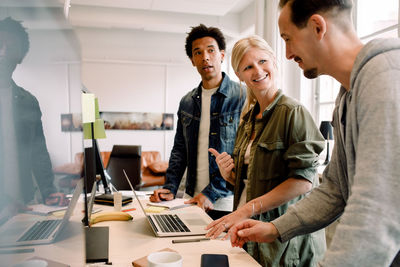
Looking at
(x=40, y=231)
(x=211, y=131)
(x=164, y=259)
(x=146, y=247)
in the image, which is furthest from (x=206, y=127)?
(x=40, y=231)

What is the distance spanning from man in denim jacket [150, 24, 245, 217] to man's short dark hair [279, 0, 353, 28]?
1.20 m

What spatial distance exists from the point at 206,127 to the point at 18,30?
6.19 ft

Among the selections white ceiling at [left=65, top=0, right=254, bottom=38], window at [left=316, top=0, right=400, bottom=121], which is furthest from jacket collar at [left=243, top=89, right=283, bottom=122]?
white ceiling at [left=65, top=0, right=254, bottom=38]

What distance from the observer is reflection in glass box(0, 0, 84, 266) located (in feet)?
0.83

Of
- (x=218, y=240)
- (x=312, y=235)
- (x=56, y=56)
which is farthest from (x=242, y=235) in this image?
(x=56, y=56)

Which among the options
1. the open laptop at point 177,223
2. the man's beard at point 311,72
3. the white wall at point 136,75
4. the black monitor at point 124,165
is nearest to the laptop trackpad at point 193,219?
the open laptop at point 177,223

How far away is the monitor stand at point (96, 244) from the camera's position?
41.1 inches

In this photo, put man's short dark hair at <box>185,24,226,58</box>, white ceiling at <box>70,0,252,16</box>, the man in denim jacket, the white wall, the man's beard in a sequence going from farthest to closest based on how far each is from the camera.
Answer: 1. the white wall
2. white ceiling at <box>70,0,252,16</box>
3. man's short dark hair at <box>185,24,226,58</box>
4. the man in denim jacket
5. the man's beard

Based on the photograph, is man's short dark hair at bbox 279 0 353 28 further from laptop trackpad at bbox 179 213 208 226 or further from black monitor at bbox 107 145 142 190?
black monitor at bbox 107 145 142 190

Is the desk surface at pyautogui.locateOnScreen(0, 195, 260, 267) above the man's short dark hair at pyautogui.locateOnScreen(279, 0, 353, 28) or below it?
below

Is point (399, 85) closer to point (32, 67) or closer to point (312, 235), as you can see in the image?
point (32, 67)

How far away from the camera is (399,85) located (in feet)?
2.14

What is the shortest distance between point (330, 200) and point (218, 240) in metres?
0.46

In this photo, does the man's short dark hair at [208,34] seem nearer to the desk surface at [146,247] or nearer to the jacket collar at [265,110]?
the jacket collar at [265,110]
